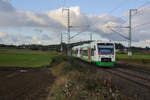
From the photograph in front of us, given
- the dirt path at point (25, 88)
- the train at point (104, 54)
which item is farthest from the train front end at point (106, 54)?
the dirt path at point (25, 88)

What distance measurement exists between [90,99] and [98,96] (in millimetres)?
270

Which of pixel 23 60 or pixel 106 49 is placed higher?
pixel 106 49

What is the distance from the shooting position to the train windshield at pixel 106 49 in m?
22.6

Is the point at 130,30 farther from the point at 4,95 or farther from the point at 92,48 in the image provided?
the point at 4,95

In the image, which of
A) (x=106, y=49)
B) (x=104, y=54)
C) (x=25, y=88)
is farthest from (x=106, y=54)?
(x=25, y=88)

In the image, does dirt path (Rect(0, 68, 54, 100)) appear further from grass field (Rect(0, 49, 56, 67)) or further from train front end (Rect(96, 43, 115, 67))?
grass field (Rect(0, 49, 56, 67))

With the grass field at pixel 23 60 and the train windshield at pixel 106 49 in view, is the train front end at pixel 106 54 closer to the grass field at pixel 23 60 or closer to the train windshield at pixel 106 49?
the train windshield at pixel 106 49

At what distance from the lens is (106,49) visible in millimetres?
22828

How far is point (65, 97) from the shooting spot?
20.6 ft

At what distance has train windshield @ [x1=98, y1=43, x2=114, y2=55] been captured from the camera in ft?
74.0

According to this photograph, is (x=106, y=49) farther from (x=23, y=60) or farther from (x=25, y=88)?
(x=23, y=60)

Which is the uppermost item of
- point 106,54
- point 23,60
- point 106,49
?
point 106,49

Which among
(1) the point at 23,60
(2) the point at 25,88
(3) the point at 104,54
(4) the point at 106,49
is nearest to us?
(2) the point at 25,88

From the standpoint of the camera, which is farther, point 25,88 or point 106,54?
point 106,54
